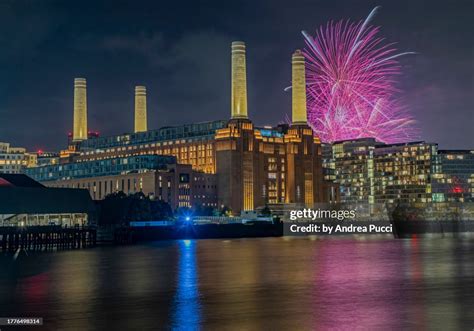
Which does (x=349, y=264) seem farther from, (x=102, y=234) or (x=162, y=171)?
(x=162, y=171)

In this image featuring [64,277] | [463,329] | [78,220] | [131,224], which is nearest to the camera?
[463,329]

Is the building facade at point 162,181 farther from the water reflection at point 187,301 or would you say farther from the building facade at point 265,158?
the water reflection at point 187,301

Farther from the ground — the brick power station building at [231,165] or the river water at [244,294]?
the brick power station building at [231,165]

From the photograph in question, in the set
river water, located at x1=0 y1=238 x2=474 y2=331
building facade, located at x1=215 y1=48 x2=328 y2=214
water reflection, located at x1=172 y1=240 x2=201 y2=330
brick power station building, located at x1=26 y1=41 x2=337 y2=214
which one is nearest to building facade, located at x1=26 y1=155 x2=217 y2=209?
brick power station building, located at x1=26 y1=41 x2=337 y2=214

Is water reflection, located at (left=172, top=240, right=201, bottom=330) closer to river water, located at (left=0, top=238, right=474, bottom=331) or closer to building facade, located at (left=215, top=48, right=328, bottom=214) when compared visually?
river water, located at (left=0, top=238, right=474, bottom=331)

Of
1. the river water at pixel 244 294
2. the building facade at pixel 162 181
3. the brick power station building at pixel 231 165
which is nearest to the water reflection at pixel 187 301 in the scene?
the river water at pixel 244 294

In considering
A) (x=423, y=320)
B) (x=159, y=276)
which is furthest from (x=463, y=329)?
(x=159, y=276)
